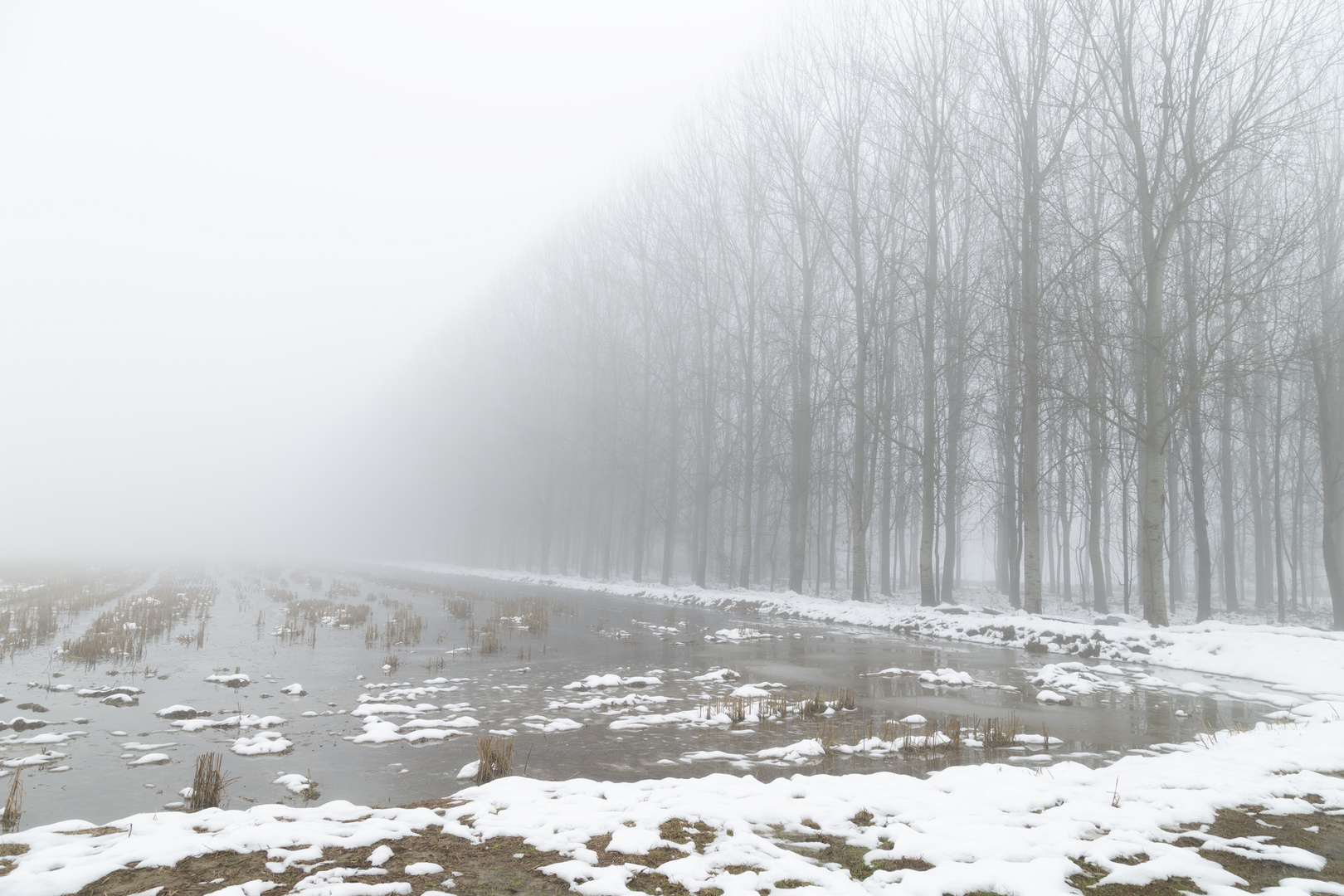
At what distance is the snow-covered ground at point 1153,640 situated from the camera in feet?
33.8

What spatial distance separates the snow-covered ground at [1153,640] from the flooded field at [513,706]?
2.85 feet

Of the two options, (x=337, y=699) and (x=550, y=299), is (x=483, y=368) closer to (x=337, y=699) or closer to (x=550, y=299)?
(x=550, y=299)

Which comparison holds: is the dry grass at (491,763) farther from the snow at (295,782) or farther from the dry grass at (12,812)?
the dry grass at (12,812)

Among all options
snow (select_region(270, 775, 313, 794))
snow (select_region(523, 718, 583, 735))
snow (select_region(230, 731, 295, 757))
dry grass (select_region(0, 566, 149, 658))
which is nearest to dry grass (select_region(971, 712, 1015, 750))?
snow (select_region(523, 718, 583, 735))

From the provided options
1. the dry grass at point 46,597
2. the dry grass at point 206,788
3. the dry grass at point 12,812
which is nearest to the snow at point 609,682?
the dry grass at point 206,788

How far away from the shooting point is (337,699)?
29.5 ft

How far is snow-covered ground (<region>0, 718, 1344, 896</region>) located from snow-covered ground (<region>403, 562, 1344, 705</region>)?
5.91m

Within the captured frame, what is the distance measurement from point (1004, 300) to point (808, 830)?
19.3 meters

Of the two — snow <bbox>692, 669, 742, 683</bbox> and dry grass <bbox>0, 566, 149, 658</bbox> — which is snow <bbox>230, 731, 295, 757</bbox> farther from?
dry grass <bbox>0, 566, 149, 658</bbox>

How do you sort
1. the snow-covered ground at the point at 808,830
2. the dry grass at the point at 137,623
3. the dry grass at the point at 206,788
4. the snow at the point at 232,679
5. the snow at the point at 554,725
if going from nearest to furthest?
the snow-covered ground at the point at 808,830
the dry grass at the point at 206,788
the snow at the point at 554,725
the snow at the point at 232,679
the dry grass at the point at 137,623

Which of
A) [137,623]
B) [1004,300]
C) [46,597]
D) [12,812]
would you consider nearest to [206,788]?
[12,812]

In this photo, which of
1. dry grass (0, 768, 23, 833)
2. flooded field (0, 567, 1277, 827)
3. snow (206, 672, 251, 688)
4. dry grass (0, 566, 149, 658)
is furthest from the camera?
dry grass (0, 566, 149, 658)

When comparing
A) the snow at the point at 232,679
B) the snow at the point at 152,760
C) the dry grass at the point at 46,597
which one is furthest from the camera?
the dry grass at the point at 46,597

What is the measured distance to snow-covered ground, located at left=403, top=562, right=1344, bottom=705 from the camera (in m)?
10.3
